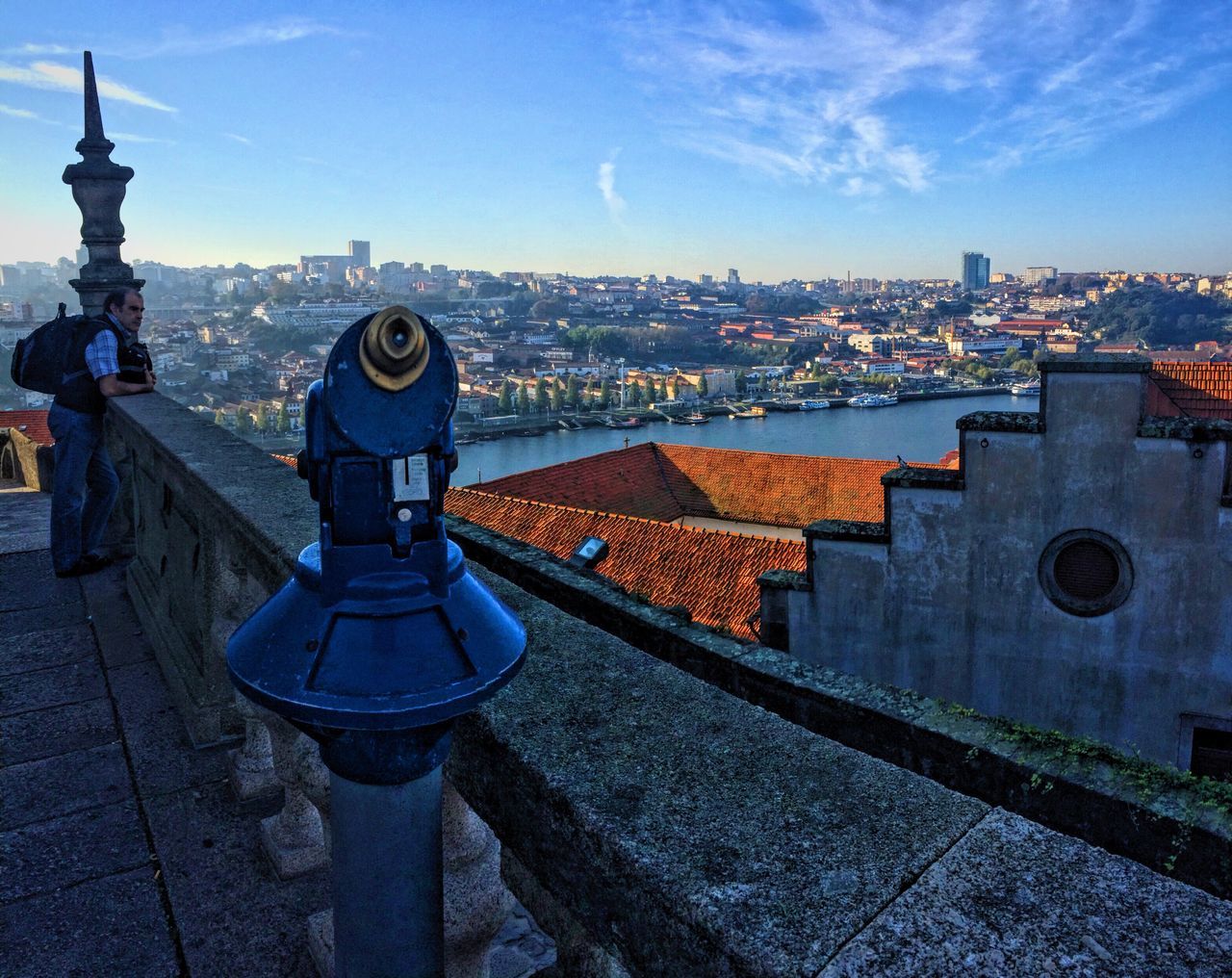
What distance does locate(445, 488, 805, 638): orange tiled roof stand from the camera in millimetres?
11781

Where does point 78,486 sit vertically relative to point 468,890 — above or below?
above

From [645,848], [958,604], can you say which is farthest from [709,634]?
[958,604]

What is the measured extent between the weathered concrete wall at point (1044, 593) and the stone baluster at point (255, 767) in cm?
586

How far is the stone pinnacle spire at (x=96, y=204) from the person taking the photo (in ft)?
22.4

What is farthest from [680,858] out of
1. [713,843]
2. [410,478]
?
[410,478]

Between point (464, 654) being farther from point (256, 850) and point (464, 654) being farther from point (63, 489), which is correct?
point (63, 489)

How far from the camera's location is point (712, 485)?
22.9 meters

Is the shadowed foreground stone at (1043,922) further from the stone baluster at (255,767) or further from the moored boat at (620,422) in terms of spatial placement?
the moored boat at (620,422)

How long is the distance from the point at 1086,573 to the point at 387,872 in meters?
7.43

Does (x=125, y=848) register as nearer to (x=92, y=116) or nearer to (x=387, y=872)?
(x=387, y=872)

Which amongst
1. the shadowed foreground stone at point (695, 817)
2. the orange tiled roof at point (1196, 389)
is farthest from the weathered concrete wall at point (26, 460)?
the orange tiled roof at point (1196, 389)

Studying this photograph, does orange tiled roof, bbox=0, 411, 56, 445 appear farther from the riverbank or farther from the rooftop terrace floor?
the riverbank

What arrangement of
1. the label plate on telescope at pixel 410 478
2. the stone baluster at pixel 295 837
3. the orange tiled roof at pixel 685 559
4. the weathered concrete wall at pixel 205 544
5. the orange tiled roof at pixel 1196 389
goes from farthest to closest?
the orange tiled roof at pixel 685 559
the orange tiled roof at pixel 1196 389
the weathered concrete wall at pixel 205 544
the stone baluster at pixel 295 837
the label plate on telescope at pixel 410 478

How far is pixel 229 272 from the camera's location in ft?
52.3
